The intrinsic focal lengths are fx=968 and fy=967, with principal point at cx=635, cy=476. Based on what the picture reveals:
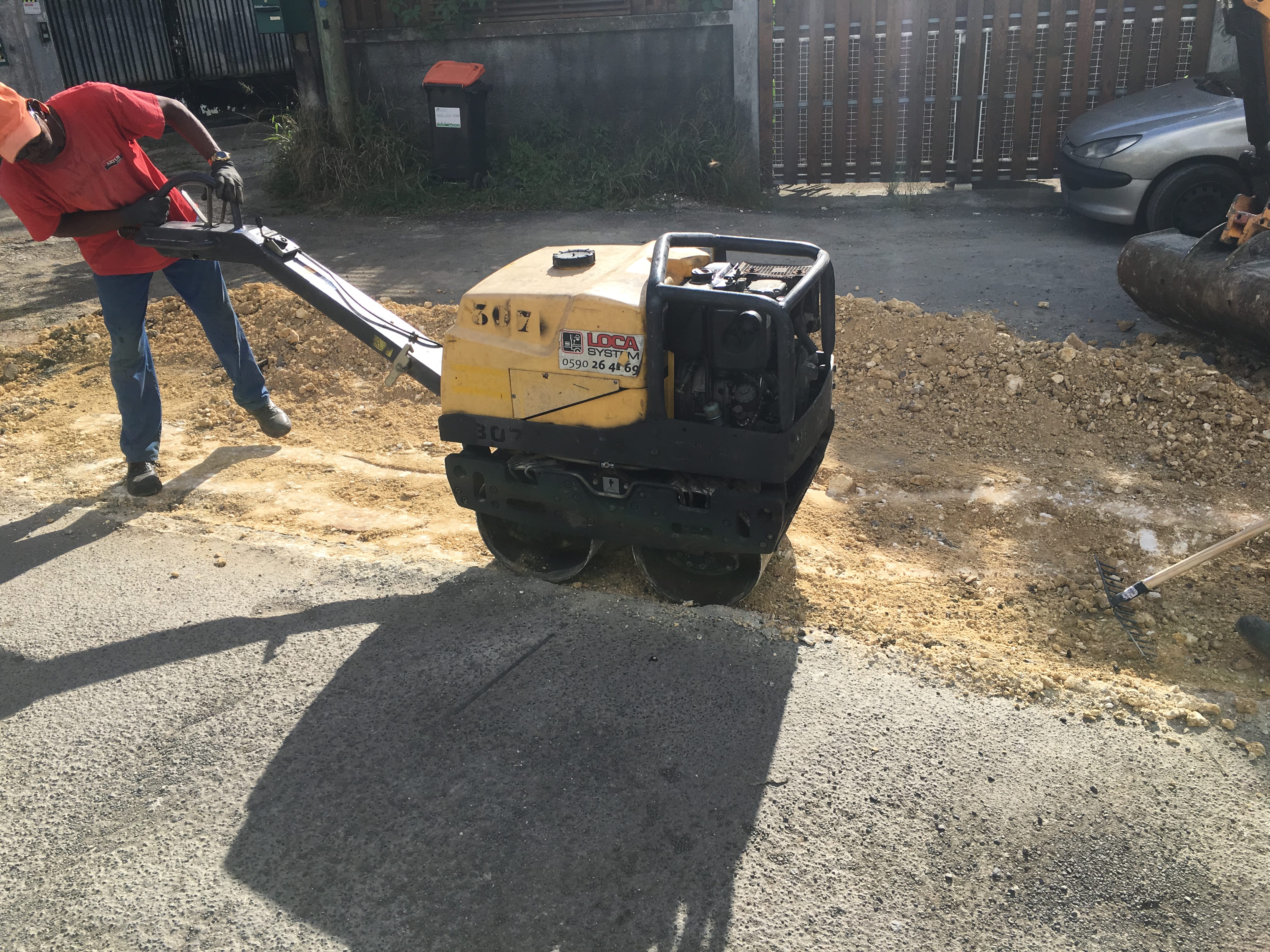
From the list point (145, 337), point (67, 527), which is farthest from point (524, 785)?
point (145, 337)

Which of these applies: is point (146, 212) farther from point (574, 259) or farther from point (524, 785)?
point (524, 785)

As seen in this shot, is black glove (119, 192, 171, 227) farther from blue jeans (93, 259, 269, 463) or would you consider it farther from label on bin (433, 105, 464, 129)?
label on bin (433, 105, 464, 129)

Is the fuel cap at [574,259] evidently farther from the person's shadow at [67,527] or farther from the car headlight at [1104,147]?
the car headlight at [1104,147]

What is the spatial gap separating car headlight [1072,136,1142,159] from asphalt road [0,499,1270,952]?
7090 mm

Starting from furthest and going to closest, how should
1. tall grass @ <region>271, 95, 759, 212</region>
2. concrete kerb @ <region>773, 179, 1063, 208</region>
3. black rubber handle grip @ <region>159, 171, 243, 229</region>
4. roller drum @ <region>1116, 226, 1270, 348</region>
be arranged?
tall grass @ <region>271, 95, 759, 212</region> → concrete kerb @ <region>773, 179, 1063, 208</region> → roller drum @ <region>1116, 226, 1270, 348</region> → black rubber handle grip @ <region>159, 171, 243, 229</region>

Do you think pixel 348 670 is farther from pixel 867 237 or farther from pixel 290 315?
pixel 867 237

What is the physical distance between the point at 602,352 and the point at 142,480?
3.18 m

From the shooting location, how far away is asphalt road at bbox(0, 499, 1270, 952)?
279 cm

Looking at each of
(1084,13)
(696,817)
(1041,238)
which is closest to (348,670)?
(696,817)

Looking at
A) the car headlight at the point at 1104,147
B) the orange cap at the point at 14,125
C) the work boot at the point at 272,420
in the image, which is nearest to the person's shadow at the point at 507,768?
the work boot at the point at 272,420

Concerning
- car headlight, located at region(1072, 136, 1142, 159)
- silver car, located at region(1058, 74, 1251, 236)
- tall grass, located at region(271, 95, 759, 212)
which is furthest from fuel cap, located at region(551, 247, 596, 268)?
tall grass, located at region(271, 95, 759, 212)

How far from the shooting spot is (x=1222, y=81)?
8914 mm

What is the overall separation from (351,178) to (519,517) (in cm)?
878

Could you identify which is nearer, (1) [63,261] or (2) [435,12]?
(1) [63,261]
